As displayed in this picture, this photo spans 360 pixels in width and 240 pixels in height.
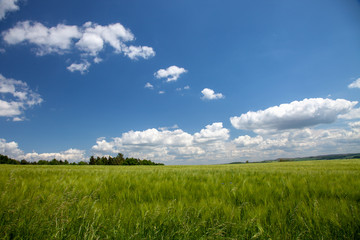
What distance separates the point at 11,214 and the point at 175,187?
234 cm

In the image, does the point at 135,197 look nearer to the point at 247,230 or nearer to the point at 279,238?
the point at 247,230

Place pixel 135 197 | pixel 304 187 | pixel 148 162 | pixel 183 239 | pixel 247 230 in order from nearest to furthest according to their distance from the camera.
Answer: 1. pixel 183 239
2. pixel 247 230
3. pixel 135 197
4. pixel 304 187
5. pixel 148 162

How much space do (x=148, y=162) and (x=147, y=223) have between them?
10946cm

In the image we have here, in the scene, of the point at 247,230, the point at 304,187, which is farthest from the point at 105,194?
the point at 304,187

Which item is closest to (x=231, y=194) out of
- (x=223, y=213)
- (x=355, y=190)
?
(x=223, y=213)

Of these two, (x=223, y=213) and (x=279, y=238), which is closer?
(x=279, y=238)

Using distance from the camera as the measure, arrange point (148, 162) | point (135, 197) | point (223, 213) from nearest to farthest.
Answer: point (223, 213) < point (135, 197) < point (148, 162)

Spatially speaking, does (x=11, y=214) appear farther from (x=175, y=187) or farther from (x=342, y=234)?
(x=342, y=234)

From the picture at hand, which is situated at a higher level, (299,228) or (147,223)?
(147,223)

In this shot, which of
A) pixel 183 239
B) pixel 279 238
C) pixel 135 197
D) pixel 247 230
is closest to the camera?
pixel 183 239

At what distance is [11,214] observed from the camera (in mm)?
1920

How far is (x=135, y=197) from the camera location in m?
3.03

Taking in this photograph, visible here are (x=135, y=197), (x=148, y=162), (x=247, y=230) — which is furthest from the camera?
(x=148, y=162)

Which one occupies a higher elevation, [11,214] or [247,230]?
[11,214]
